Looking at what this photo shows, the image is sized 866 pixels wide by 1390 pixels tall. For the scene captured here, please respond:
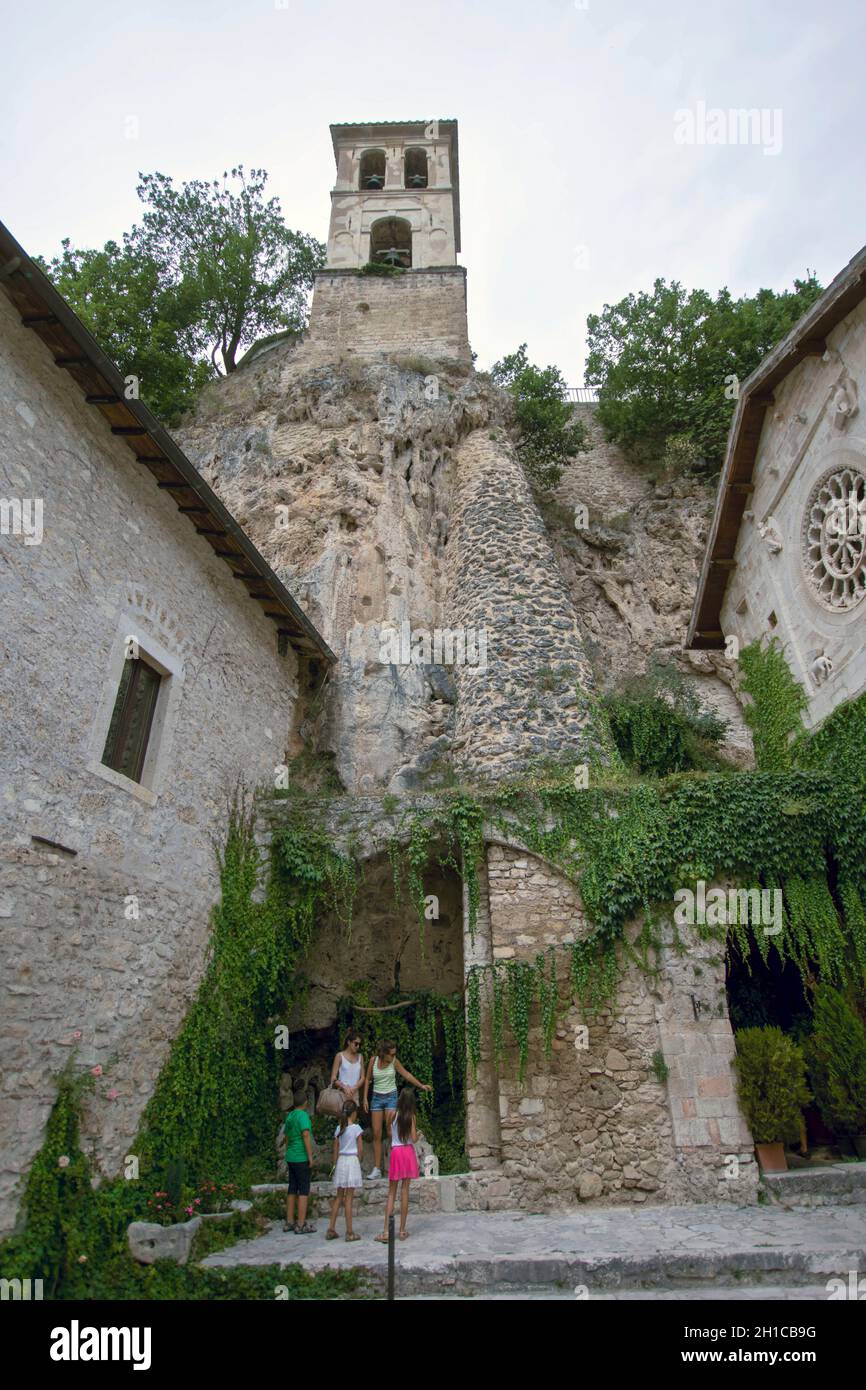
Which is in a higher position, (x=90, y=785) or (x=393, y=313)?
(x=393, y=313)

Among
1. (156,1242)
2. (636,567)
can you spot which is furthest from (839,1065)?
(636,567)

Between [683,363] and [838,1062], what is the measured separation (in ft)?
55.3

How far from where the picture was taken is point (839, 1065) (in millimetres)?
8141

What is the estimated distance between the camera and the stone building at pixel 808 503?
375 inches

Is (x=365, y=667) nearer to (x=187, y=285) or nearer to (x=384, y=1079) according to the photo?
(x=384, y=1079)

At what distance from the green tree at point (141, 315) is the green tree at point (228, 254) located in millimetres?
667

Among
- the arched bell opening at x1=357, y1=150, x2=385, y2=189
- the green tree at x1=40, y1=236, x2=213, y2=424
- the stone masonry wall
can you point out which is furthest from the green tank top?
the arched bell opening at x1=357, y1=150, x2=385, y2=189

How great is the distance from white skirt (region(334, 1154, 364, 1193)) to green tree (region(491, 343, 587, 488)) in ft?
53.0

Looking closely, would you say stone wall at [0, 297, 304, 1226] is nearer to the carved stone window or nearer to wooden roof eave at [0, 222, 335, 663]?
wooden roof eave at [0, 222, 335, 663]

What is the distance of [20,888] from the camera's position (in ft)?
19.3

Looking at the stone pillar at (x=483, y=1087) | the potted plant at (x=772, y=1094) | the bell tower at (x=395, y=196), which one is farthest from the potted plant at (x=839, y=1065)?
the bell tower at (x=395, y=196)

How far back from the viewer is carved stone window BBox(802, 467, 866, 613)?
966 cm
